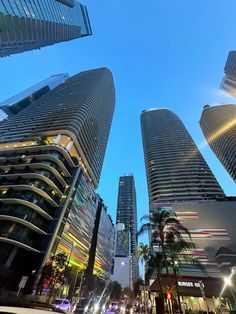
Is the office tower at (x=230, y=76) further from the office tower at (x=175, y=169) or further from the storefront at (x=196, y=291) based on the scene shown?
the storefront at (x=196, y=291)

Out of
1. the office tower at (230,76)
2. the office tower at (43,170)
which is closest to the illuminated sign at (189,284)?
the office tower at (43,170)

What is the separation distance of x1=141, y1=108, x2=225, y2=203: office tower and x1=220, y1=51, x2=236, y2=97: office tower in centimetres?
3553

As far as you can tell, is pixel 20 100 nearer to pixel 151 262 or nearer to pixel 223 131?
pixel 223 131

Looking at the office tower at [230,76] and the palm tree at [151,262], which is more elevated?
the office tower at [230,76]

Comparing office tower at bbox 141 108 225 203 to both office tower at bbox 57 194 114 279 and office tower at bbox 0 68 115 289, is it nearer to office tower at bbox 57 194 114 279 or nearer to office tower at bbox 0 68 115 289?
office tower at bbox 0 68 115 289

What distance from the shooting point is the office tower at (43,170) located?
39438mm

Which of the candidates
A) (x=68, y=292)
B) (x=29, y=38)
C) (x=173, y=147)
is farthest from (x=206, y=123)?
(x=68, y=292)

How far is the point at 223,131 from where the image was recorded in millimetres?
116312

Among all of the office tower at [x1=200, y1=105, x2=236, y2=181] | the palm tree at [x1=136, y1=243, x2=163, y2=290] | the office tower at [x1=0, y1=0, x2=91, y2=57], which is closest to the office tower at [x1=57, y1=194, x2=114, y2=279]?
the palm tree at [x1=136, y1=243, x2=163, y2=290]

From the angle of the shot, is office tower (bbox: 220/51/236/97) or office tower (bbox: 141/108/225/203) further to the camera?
office tower (bbox: 220/51/236/97)

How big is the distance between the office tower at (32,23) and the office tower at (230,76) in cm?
8790

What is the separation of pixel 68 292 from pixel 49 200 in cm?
3106

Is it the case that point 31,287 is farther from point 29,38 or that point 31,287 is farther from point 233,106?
point 233,106

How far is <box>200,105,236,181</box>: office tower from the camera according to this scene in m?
108
